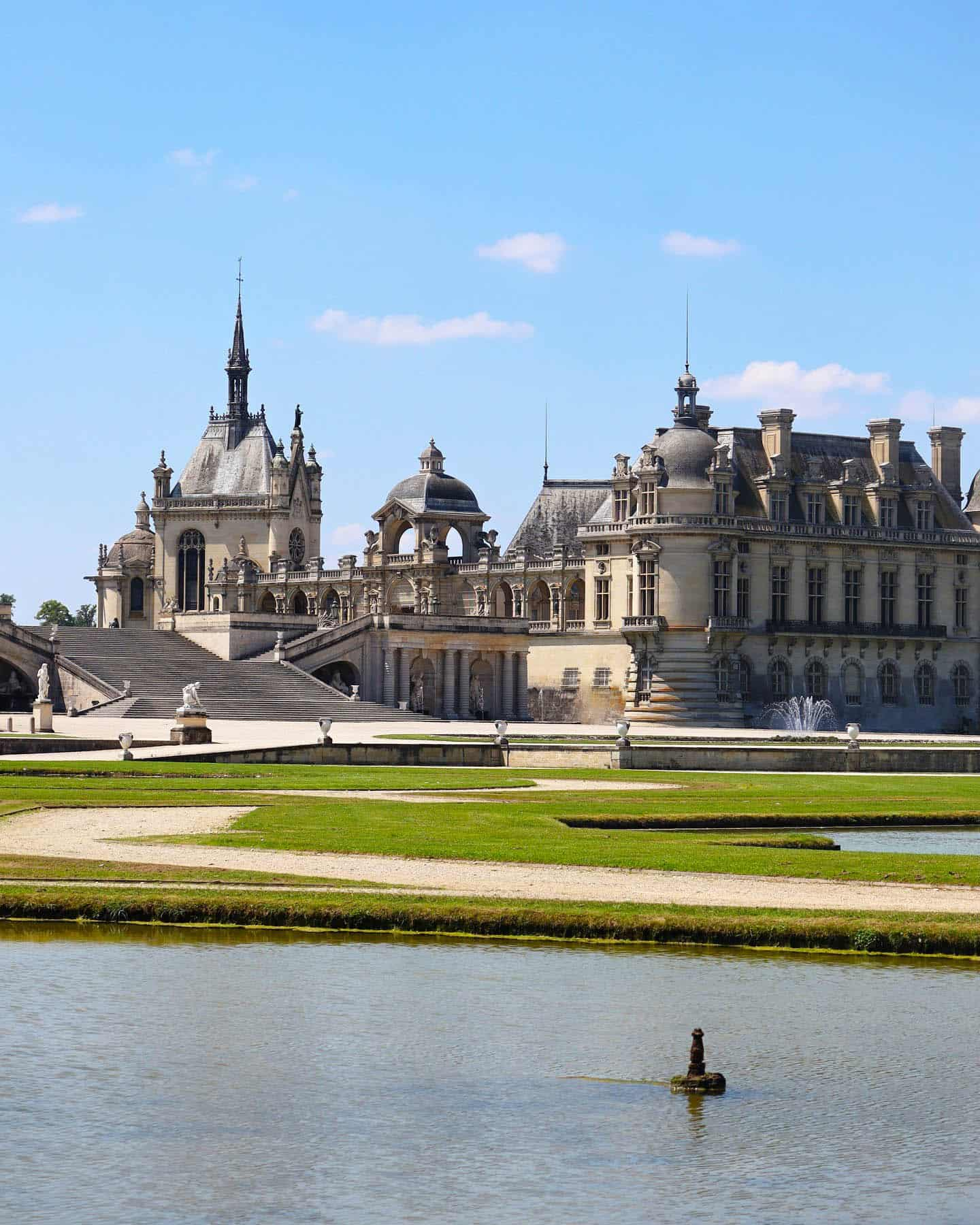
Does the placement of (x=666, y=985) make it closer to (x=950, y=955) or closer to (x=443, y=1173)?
(x=950, y=955)

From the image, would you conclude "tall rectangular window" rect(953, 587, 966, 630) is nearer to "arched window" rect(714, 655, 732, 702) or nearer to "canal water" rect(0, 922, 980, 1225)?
"arched window" rect(714, 655, 732, 702)

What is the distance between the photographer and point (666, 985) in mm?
24906

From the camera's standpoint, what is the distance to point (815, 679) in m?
101

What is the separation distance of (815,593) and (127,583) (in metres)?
62.2

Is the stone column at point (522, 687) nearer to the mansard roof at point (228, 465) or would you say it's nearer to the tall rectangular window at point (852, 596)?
the tall rectangular window at point (852, 596)

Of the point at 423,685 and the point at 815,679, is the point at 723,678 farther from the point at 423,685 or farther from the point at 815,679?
the point at 423,685

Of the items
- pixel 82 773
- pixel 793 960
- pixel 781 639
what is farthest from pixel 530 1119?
pixel 781 639

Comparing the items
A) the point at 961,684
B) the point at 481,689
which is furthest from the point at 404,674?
the point at 961,684

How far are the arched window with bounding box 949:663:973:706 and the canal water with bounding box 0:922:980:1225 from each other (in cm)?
8077

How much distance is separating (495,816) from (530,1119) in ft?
74.6

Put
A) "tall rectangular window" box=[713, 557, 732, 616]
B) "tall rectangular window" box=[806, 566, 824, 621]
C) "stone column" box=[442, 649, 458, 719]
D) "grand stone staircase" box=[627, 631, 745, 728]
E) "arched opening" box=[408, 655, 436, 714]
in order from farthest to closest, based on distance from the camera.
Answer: "arched opening" box=[408, 655, 436, 714]
"stone column" box=[442, 649, 458, 719]
"tall rectangular window" box=[806, 566, 824, 621]
"tall rectangular window" box=[713, 557, 732, 616]
"grand stone staircase" box=[627, 631, 745, 728]

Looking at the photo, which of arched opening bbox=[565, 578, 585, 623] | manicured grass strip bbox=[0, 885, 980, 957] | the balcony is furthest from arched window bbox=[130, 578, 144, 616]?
manicured grass strip bbox=[0, 885, 980, 957]

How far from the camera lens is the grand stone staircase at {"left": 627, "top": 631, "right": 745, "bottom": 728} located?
315ft

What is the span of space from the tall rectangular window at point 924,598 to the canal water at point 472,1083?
3147 inches
